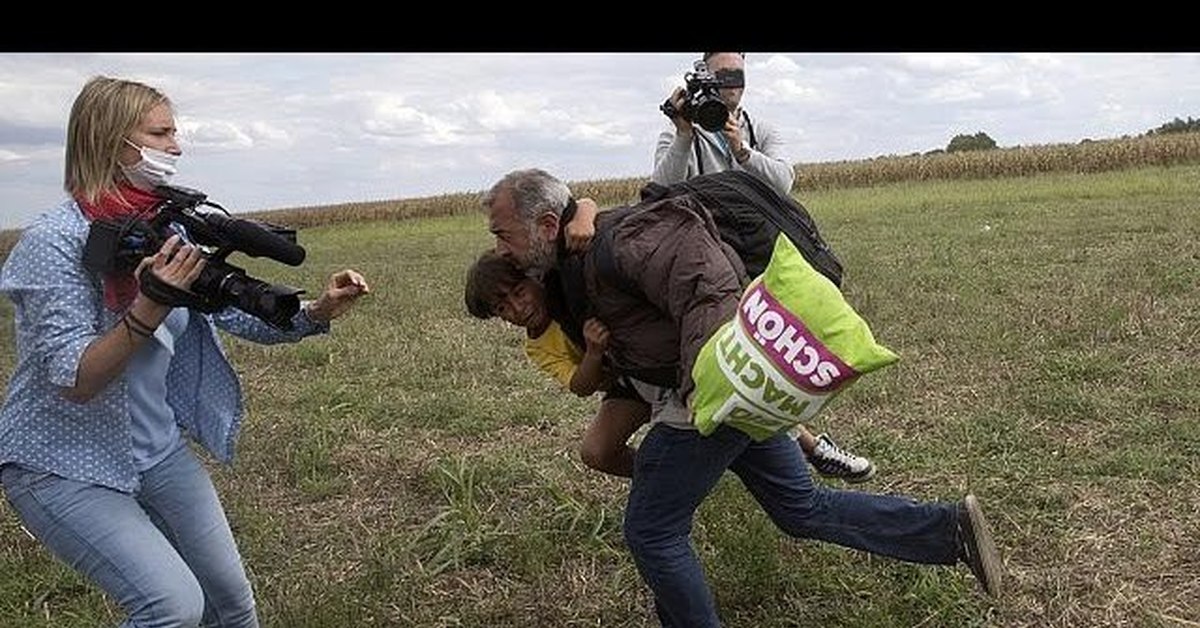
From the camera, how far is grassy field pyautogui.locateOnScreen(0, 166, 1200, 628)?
11.6ft

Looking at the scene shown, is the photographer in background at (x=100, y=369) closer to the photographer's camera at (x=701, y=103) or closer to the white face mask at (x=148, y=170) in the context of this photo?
the white face mask at (x=148, y=170)

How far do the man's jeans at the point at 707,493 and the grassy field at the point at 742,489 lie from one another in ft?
0.90

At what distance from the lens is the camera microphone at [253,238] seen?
97.8 inches

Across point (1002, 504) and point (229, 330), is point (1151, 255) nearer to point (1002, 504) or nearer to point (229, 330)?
point (1002, 504)

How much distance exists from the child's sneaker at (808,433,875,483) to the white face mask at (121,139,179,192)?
2.74 m

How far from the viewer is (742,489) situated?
4.17m

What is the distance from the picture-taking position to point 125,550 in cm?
248

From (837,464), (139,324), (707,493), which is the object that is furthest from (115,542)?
(837,464)

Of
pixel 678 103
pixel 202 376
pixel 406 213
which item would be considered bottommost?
pixel 406 213

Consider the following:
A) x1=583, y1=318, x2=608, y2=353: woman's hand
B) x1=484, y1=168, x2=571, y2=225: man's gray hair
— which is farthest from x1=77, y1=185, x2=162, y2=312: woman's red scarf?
x1=583, y1=318, x2=608, y2=353: woman's hand

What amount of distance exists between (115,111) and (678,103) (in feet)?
6.07

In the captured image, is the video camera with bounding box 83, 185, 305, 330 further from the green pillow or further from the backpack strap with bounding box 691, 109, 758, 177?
the backpack strap with bounding box 691, 109, 758, 177

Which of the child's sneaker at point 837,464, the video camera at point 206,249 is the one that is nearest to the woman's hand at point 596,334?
the video camera at point 206,249
